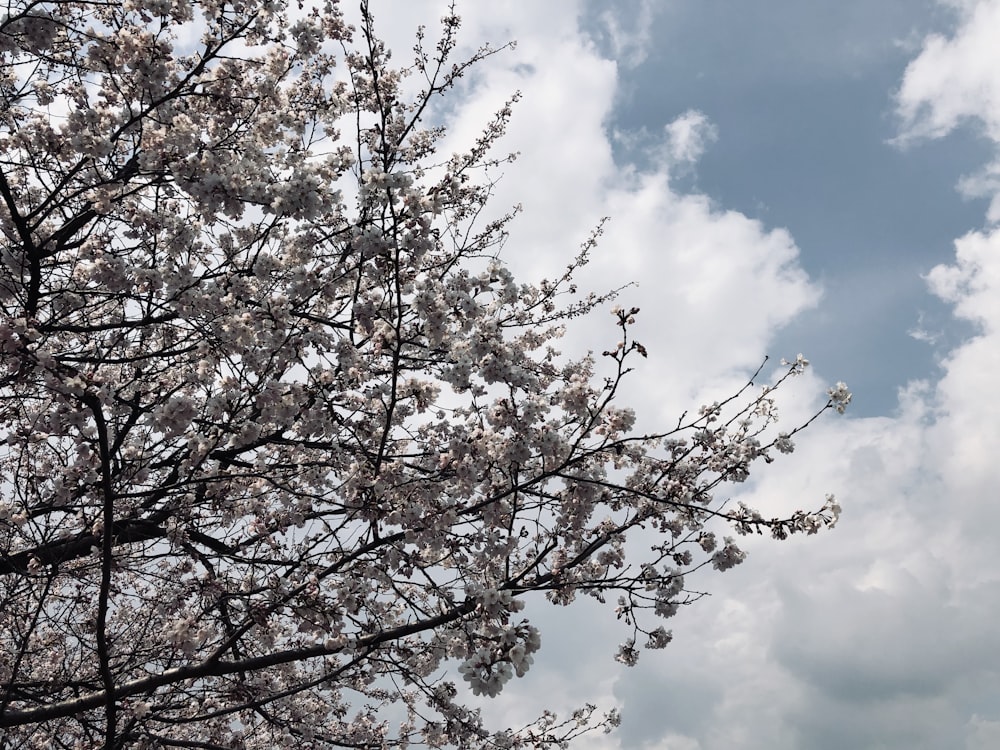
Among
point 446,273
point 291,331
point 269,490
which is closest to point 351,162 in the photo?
point 446,273

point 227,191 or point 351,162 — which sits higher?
point 351,162

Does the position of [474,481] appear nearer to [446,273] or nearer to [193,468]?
[446,273]

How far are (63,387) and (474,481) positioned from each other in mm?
2982

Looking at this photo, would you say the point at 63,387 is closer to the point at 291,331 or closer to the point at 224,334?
the point at 224,334

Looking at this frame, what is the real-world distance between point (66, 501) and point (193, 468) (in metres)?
1.16

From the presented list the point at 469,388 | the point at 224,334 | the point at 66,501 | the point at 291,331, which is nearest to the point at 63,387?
the point at 224,334

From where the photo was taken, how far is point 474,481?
242 inches

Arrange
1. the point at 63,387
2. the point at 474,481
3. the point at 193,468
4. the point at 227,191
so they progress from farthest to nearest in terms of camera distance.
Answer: the point at 193,468
the point at 474,481
the point at 227,191
the point at 63,387

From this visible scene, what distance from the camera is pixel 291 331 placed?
615 cm

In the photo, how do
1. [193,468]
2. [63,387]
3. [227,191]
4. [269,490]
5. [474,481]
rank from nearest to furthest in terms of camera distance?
[63,387] → [227,191] → [474,481] → [193,468] → [269,490]

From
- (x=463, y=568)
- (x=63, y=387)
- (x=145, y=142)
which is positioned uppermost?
(x=145, y=142)

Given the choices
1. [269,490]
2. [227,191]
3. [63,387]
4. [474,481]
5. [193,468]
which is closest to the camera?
[63,387]

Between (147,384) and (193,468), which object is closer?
(193,468)

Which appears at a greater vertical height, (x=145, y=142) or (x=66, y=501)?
(x=145, y=142)
